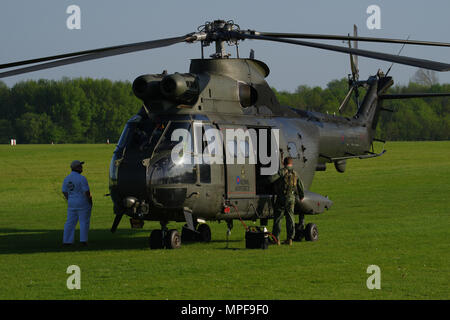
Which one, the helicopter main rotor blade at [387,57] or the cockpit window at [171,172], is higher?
the helicopter main rotor blade at [387,57]

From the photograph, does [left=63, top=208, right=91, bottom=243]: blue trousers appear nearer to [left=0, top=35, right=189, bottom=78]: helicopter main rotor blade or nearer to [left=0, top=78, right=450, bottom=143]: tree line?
[left=0, top=35, right=189, bottom=78]: helicopter main rotor blade

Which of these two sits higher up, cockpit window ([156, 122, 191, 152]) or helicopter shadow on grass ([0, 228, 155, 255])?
cockpit window ([156, 122, 191, 152])

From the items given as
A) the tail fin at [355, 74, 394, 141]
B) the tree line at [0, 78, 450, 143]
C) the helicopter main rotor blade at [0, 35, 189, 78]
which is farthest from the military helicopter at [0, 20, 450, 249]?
the tree line at [0, 78, 450, 143]

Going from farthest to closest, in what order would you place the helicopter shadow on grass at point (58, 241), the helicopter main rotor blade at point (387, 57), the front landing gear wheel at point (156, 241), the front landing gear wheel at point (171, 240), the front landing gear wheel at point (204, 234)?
the front landing gear wheel at point (204, 234) < the helicopter shadow on grass at point (58, 241) < the front landing gear wheel at point (156, 241) < the front landing gear wheel at point (171, 240) < the helicopter main rotor blade at point (387, 57)

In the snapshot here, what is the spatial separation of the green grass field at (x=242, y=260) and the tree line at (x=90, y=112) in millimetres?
72137

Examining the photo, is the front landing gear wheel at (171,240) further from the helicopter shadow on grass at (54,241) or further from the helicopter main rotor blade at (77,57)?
the helicopter main rotor blade at (77,57)

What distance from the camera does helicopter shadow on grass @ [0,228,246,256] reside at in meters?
16.8

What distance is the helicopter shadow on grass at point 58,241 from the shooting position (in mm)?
16828

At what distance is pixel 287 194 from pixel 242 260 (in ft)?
9.11

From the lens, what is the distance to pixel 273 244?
1698cm

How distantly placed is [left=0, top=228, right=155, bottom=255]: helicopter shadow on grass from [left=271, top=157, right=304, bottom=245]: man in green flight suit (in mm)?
3038

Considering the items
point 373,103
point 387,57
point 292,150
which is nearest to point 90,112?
point 373,103

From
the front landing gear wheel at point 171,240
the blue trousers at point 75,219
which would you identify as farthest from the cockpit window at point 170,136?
the blue trousers at point 75,219
